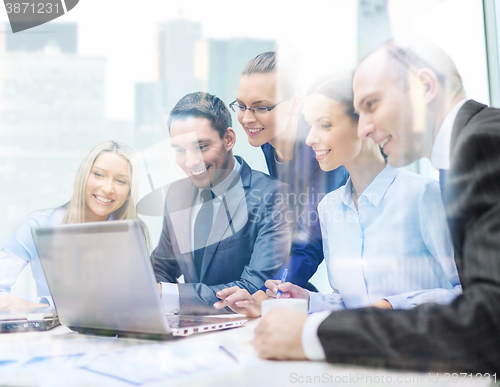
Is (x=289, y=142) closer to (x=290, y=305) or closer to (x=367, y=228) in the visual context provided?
(x=367, y=228)

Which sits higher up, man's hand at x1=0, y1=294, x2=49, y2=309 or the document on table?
the document on table

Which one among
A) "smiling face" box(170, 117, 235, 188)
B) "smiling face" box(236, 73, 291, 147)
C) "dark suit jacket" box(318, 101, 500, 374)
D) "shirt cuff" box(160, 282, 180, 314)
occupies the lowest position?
"shirt cuff" box(160, 282, 180, 314)

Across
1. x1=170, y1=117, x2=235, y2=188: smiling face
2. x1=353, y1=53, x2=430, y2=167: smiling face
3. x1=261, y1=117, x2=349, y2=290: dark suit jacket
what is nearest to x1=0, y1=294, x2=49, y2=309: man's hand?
x1=170, y1=117, x2=235, y2=188: smiling face

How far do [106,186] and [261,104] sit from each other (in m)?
0.92

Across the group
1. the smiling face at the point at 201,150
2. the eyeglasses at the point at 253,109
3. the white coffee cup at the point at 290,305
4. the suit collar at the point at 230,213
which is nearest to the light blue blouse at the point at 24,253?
the smiling face at the point at 201,150

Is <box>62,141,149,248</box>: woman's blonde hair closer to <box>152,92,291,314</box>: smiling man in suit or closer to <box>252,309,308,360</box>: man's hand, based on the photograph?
<box>152,92,291,314</box>: smiling man in suit

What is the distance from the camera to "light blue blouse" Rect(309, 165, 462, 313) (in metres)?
1.39

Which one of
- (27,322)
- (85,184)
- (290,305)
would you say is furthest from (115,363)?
(85,184)

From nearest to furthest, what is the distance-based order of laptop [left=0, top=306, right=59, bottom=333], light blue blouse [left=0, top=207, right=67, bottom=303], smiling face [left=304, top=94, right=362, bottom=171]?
laptop [left=0, top=306, right=59, bottom=333] < smiling face [left=304, top=94, right=362, bottom=171] < light blue blouse [left=0, top=207, right=67, bottom=303]

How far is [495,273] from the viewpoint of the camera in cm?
71

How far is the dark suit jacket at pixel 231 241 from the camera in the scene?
1.76m

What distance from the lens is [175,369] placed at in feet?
2.16

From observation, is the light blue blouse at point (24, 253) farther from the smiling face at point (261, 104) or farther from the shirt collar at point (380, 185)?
the shirt collar at point (380, 185)

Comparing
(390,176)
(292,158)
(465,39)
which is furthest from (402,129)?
(465,39)
